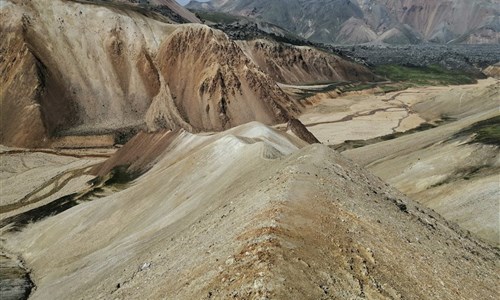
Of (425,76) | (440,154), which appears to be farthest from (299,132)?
(425,76)

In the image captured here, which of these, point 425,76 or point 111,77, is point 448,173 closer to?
point 111,77

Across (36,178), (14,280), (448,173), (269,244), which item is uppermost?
(269,244)

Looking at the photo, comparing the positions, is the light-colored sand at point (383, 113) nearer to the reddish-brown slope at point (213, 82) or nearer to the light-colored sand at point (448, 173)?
the reddish-brown slope at point (213, 82)

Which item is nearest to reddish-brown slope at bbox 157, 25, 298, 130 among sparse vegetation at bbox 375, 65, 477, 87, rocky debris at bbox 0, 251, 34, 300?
rocky debris at bbox 0, 251, 34, 300

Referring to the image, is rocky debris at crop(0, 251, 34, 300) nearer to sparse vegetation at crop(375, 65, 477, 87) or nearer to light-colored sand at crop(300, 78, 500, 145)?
light-colored sand at crop(300, 78, 500, 145)

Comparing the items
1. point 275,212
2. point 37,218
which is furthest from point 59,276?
point 275,212

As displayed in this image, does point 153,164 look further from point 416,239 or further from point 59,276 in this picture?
point 416,239

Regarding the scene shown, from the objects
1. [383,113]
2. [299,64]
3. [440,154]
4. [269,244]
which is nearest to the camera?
[269,244]

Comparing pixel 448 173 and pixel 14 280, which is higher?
pixel 14 280
